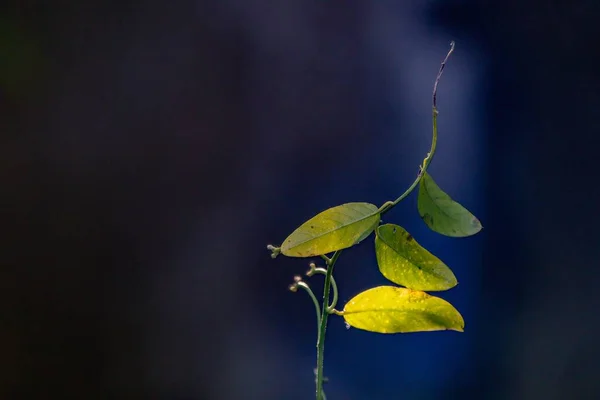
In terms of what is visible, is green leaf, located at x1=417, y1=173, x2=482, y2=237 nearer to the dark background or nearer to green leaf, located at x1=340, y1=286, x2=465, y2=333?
green leaf, located at x1=340, y1=286, x2=465, y2=333

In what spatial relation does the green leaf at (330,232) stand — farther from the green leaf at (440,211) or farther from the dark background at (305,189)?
the dark background at (305,189)

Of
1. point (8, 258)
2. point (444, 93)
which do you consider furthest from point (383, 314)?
point (8, 258)

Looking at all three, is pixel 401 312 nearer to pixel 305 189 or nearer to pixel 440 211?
pixel 440 211

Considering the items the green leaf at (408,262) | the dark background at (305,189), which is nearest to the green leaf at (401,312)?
the green leaf at (408,262)

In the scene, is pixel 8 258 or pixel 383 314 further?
pixel 8 258

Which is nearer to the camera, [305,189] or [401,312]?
[401,312]

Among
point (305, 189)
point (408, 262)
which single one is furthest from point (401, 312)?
point (305, 189)

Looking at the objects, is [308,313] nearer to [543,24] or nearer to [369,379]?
[369,379]
